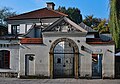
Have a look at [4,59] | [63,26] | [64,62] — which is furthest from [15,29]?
[63,26]

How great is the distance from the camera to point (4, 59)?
2872 centimetres

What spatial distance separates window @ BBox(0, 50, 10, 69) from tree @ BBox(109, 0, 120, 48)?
44.8ft

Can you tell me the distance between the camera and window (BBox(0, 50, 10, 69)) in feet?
93.7

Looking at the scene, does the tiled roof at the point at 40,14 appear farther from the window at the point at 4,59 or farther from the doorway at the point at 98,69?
the window at the point at 4,59

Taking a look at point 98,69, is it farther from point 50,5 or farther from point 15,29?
point 50,5

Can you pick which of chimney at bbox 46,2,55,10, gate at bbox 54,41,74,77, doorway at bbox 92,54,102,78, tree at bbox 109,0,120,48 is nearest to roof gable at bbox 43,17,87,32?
gate at bbox 54,41,74,77

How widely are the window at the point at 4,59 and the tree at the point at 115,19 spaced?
13668mm

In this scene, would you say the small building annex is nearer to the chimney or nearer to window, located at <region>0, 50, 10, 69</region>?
window, located at <region>0, 50, 10, 69</region>

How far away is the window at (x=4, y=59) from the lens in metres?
28.6

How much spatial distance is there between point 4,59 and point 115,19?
14.8 m

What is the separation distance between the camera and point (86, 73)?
1052 inches

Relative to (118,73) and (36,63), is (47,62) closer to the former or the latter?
(36,63)

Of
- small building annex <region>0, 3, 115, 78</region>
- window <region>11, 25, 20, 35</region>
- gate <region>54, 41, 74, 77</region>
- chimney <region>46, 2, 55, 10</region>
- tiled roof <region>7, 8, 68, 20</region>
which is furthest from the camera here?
chimney <region>46, 2, 55, 10</region>

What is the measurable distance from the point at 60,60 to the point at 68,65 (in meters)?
1.12
